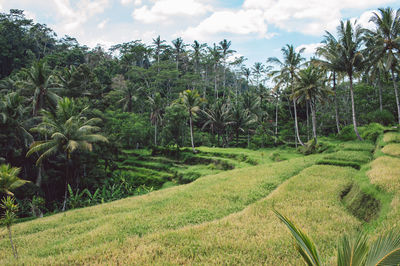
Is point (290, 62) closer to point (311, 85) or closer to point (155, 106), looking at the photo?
point (311, 85)

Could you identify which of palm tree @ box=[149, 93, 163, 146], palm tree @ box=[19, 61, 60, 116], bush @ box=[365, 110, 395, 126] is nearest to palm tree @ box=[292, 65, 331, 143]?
bush @ box=[365, 110, 395, 126]

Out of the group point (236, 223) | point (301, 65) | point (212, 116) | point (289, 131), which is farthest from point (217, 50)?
point (236, 223)

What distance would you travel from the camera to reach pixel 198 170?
902 inches

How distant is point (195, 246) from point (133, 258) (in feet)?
4.48

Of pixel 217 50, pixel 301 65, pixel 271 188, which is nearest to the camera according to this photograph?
pixel 271 188

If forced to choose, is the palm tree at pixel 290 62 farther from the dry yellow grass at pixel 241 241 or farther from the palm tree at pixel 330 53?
Answer: the dry yellow grass at pixel 241 241

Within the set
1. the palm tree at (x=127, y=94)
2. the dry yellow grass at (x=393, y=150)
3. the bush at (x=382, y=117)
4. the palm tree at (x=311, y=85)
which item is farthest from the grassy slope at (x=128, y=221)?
the palm tree at (x=127, y=94)

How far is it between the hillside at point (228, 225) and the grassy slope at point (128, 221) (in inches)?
1.3

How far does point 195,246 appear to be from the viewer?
550cm

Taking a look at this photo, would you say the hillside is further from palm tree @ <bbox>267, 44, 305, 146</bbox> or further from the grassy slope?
palm tree @ <bbox>267, 44, 305, 146</bbox>

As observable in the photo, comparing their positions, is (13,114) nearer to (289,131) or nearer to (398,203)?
(398,203)

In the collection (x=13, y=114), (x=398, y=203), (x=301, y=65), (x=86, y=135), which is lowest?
(x=398, y=203)

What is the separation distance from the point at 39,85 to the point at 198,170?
1607 cm

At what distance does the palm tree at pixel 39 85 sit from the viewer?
68.7ft
